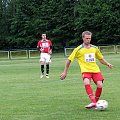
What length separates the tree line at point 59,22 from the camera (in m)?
68.8

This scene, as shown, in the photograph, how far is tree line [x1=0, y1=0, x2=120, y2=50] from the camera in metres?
68.8

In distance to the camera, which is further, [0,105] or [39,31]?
[39,31]

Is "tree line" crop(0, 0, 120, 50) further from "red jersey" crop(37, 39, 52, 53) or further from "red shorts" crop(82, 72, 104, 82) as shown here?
"red shorts" crop(82, 72, 104, 82)

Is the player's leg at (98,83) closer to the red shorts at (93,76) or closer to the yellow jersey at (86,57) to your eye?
the red shorts at (93,76)

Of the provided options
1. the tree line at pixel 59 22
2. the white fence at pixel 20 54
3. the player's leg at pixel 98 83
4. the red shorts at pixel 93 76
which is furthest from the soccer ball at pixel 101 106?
the tree line at pixel 59 22

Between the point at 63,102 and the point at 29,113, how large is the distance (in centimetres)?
181

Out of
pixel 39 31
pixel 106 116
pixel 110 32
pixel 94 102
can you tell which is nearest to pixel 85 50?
pixel 94 102

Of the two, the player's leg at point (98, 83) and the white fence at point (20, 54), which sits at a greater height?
the player's leg at point (98, 83)

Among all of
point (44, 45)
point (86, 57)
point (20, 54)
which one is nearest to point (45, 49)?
point (44, 45)

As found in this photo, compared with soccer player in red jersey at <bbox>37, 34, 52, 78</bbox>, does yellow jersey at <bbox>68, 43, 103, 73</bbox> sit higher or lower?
higher

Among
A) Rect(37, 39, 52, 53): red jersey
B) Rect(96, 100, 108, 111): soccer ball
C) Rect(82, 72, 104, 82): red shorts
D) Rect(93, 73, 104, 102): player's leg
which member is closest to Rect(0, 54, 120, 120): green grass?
Rect(96, 100, 108, 111): soccer ball

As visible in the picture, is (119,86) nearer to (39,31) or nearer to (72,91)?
(72,91)

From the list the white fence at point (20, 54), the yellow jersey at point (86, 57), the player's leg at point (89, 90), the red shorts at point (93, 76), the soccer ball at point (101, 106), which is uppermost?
the yellow jersey at point (86, 57)

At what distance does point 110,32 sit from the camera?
68.3 m
